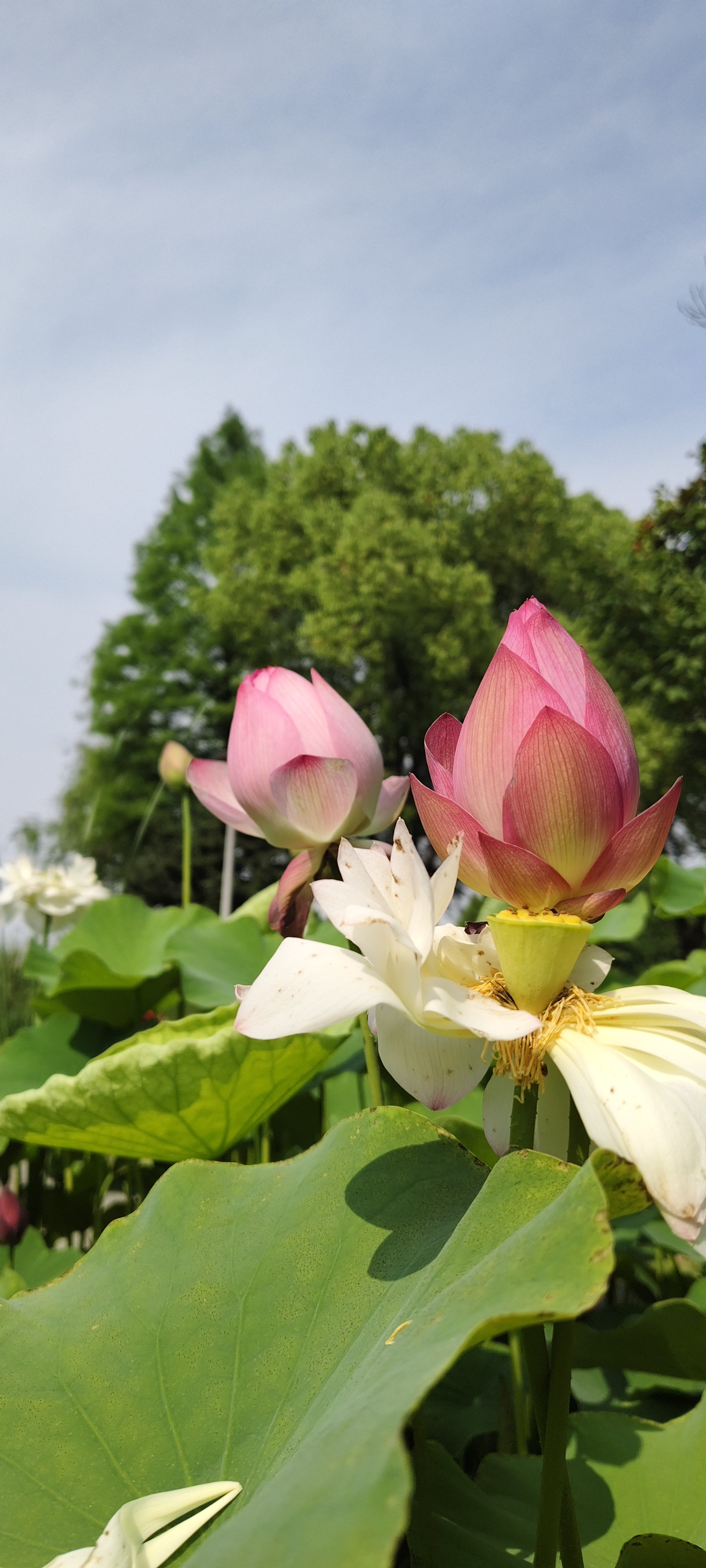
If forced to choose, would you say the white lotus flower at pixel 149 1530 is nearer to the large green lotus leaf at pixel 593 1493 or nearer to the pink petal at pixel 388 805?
the large green lotus leaf at pixel 593 1493

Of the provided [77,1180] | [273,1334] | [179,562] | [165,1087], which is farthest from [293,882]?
[179,562]

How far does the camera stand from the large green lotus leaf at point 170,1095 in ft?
2.09

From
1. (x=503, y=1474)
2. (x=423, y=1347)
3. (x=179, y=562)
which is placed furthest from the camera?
(x=179, y=562)

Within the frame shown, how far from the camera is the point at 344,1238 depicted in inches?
16.3

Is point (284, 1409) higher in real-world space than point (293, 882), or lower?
lower

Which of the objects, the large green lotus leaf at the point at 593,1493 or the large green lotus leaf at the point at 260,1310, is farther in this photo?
the large green lotus leaf at the point at 593,1493

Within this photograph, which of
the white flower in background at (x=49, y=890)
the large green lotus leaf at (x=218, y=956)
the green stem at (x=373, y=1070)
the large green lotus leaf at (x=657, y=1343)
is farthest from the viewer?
the white flower in background at (x=49, y=890)

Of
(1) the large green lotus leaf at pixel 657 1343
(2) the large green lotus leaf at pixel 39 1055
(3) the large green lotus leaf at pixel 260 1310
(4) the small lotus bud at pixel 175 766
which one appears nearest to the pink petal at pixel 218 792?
(3) the large green lotus leaf at pixel 260 1310

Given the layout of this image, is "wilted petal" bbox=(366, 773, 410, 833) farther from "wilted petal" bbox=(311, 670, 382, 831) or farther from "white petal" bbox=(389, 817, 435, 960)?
"white petal" bbox=(389, 817, 435, 960)

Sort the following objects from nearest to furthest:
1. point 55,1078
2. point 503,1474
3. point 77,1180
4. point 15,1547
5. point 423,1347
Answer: point 423,1347 → point 15,1547 → point 503,1474 → point 55,1078 → point 77,1180

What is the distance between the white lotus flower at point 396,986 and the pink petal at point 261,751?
25 cm

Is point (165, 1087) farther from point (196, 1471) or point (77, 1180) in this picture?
point (77, 1180)

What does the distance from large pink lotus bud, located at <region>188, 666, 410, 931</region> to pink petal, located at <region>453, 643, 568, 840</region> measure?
0.21 m

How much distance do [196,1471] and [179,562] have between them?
504 inches
